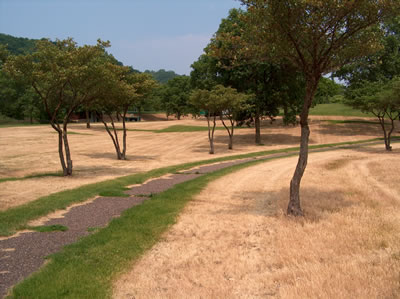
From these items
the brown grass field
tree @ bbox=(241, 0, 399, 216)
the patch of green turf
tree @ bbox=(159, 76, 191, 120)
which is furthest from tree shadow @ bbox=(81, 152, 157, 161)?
tree @ bbox=(159, 76, 191, 120)

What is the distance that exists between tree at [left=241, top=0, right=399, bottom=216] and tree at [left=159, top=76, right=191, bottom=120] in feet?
271

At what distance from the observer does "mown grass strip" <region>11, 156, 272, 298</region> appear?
5207 mm

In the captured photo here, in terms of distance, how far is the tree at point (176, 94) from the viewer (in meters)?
93.3

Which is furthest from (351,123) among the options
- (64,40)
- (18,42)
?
(18,42)

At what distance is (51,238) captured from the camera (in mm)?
7809

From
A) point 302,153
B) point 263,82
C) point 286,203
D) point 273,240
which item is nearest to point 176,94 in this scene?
point 263,82

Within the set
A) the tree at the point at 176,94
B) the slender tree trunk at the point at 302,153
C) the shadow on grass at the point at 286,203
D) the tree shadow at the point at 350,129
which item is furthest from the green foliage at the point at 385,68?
the tree at the point at 176,94

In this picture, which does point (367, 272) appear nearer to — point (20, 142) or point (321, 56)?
point (321, 56)

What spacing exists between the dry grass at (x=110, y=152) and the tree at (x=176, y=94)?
105 feet

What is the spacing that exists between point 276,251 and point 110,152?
95.6 feet

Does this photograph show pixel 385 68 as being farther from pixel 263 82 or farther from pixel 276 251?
pixel 276 251

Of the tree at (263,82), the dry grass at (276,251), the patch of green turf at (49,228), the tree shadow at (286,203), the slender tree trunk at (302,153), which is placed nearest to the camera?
the dry grass at (276,251)

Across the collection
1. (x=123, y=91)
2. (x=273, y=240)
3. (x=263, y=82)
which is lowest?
(x=273, y=240)

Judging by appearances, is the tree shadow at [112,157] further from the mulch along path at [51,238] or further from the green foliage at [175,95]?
the green foliage at [175,95]
